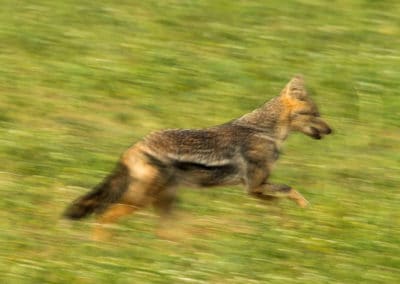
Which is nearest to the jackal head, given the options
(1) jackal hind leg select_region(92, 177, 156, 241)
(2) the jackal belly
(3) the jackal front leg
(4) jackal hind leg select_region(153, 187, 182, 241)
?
(3) the jackal front leg

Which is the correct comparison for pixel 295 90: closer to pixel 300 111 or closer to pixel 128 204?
pixel 300 111

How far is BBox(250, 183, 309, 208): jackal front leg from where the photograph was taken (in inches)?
416

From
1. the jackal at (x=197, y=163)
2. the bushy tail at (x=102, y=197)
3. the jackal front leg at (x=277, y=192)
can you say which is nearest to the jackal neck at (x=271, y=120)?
the jackal at (x=197, y=163)

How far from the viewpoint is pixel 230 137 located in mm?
10562

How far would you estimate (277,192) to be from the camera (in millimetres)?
10555

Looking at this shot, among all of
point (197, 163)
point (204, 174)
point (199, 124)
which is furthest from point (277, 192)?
point (199, 124)

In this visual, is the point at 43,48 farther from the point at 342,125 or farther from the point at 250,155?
the point at 250,155

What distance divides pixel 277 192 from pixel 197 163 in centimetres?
80

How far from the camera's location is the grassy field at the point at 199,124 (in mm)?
9328

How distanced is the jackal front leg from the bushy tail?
1.15 metres

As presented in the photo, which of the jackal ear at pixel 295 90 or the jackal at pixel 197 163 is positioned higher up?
the jackal ear at pixel 295 90

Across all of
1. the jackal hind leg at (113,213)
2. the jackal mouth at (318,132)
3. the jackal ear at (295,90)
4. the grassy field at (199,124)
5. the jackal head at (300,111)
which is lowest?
the grassy field at (199,124)

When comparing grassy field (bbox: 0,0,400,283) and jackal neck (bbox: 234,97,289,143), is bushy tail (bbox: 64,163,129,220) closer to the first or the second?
grassy field (bbox: 0,0,400,283)

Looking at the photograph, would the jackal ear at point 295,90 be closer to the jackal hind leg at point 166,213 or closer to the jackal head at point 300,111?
the jackal head at point 300,111
